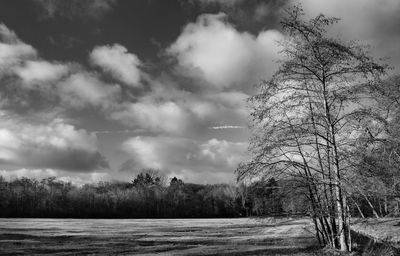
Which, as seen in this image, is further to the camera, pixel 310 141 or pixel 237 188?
pixel 237 188

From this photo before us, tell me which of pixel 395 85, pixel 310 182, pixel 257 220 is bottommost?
pixel 257 220

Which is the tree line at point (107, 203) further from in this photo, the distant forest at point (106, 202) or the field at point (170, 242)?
the field at point (170, 242)

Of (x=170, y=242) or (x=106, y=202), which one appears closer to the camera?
(x=170, y=242)

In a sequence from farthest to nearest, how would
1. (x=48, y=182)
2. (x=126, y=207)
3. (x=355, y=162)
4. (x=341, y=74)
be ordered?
(x=48, y=182), (x=126, y=207), (x=341, y=74), (x=355, y=162)

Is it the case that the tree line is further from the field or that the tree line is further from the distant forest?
the field

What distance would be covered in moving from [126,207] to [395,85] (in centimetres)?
13339

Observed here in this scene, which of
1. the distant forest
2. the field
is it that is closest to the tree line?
the distant forest

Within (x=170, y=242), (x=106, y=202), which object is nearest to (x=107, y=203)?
(x=106, y=202)

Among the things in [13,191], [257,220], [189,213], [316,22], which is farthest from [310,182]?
[13,191]

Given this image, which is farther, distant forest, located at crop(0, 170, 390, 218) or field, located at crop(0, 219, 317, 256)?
distant forest, located at crop(0, 170, 390, 218)

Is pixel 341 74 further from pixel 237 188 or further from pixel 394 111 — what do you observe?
pixel 394 111

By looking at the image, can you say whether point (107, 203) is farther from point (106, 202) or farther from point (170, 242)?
point (170, 242)

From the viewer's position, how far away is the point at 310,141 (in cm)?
1922

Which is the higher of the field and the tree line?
the tree line
